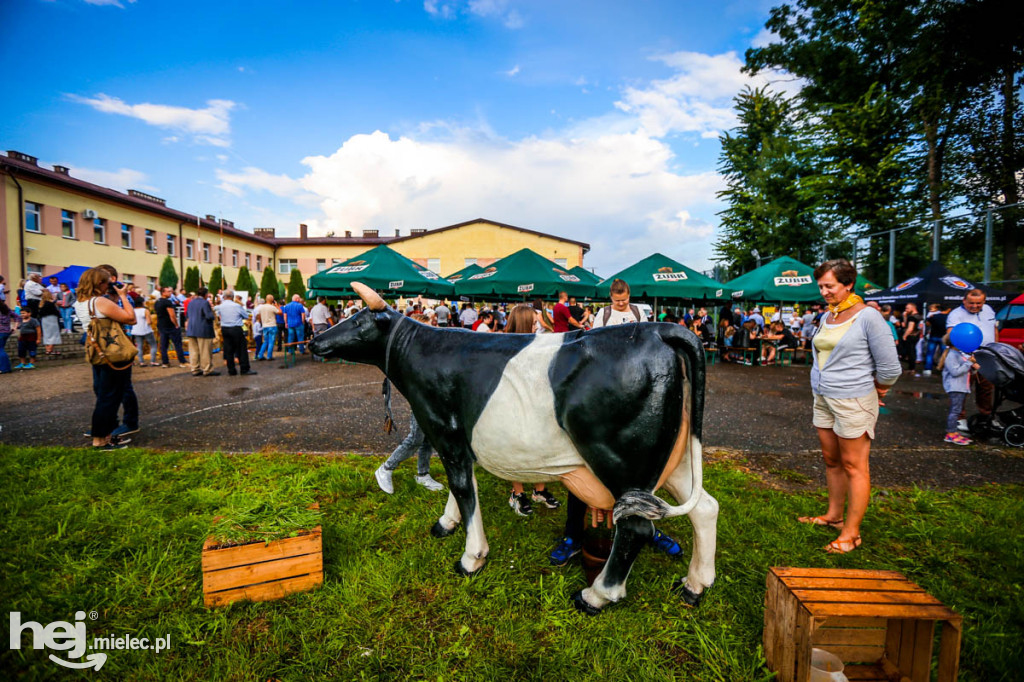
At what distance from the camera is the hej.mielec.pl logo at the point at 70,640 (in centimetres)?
207

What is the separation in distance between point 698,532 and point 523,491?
1.61 meters

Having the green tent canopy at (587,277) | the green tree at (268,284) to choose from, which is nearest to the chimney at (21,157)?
the green tree at (268,284)

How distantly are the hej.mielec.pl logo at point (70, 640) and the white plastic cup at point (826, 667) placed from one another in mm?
3020

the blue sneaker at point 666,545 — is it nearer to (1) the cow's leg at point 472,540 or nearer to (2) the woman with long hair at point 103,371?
(1) the cow's leg at point 472,540

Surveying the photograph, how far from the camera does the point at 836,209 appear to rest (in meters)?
18.5

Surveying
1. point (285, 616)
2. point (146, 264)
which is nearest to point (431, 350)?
point (285, 616)

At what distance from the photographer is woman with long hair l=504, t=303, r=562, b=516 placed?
3.48m

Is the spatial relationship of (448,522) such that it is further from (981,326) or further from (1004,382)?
(981,326)

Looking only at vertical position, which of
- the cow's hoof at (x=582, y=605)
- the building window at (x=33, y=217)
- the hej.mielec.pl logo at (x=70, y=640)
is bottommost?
the hej.mielec.pl logo at (x=70, y=640)

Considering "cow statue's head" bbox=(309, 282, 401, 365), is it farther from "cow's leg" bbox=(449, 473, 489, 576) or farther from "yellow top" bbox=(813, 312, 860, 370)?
"yellow top" bbox=(813, 312, 860, 370)

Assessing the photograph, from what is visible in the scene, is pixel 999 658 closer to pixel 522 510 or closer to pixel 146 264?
pixel 522 510

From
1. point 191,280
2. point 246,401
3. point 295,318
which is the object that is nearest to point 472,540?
point 246,401

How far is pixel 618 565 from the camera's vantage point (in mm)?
2309

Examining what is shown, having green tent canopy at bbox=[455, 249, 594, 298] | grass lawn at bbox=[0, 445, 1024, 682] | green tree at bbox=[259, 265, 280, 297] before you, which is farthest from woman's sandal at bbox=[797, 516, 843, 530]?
green tree at bbox=[259, 265, 280, 297]
